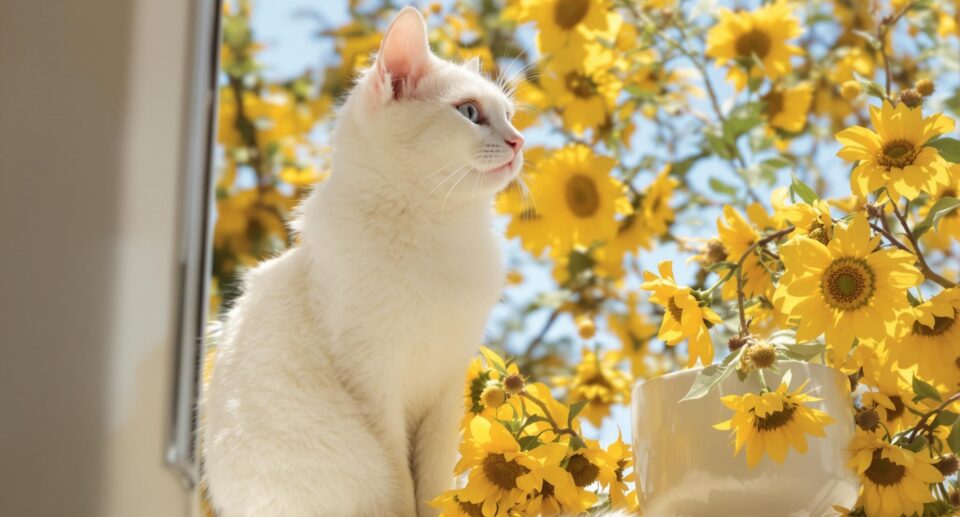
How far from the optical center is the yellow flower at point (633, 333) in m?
1.32

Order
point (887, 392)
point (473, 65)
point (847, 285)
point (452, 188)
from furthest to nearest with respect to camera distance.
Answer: point (473, 65), point (452, 188), point (887, 392), point (847, 285)

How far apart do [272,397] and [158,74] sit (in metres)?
0.36

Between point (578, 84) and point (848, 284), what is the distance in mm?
590

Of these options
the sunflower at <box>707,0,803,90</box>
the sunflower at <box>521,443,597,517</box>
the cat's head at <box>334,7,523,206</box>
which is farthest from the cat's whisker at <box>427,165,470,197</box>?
the sunflower at <box>707,0,803,90</box>

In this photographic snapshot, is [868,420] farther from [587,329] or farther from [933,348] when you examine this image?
[587,329]

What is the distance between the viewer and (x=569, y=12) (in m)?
1.13

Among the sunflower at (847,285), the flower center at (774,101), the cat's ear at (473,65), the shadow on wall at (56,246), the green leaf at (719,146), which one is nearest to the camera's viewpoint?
the sunflower at (847,285)

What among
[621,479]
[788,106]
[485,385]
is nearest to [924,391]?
[621,479]

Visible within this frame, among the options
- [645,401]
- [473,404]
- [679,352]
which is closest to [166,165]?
[473,404]

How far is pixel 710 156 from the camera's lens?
1223 mm

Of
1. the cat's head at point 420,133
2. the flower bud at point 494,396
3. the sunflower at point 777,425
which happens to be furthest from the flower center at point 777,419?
the cat's head at point 420,133

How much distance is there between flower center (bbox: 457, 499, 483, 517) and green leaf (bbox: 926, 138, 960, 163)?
419mm

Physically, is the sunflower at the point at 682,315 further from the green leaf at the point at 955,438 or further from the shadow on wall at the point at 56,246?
the shadow on wall at the point at 56,246

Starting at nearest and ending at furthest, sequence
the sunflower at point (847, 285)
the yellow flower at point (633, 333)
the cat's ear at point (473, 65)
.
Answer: the sunflower at point (847, 285), the cat's ear at point (473, 65), the yellow flower at point (633, 333)
